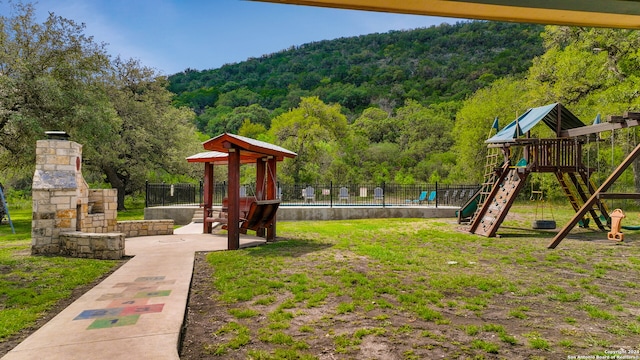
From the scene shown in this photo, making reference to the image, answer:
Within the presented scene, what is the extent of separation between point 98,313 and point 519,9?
5212 millimetres

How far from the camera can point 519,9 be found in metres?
2.60

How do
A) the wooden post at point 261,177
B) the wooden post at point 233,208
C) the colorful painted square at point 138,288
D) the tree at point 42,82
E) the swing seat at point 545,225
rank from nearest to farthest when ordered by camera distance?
the colorful painted square at point 138,288, the wooden post at point 233,208, the wooden post at point 261,177, the swing seat at point 545,225, the tree at point 42,82

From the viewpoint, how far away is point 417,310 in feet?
15.4

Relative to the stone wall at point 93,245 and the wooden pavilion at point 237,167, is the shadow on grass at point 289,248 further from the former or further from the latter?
the stone wall at point 93,245

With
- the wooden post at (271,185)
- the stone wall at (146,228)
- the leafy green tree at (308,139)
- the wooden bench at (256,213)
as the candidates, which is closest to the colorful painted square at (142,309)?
the wooden bench at (256,213)

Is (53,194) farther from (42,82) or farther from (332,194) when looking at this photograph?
(332,194)

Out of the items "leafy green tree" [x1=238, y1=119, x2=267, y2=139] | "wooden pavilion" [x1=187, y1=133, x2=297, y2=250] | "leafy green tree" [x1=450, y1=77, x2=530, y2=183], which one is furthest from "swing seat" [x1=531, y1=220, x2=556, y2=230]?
"leafy green tree" [x1=238, y1=119, x2=267, y2=139]

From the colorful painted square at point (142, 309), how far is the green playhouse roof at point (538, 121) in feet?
37.3

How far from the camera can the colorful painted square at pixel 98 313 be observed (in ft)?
13.9

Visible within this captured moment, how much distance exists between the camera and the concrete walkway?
3.31 m

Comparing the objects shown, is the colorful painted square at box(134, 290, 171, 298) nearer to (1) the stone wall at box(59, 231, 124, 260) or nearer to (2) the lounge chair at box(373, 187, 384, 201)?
(1) the stone wall at box(59, 231, 124, 260)

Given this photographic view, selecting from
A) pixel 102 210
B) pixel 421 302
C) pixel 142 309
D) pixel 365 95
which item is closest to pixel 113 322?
pixel 142 309

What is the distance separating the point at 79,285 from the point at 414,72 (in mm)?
72249

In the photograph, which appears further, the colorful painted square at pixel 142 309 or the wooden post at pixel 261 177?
the wooden post at pixel 261 177
